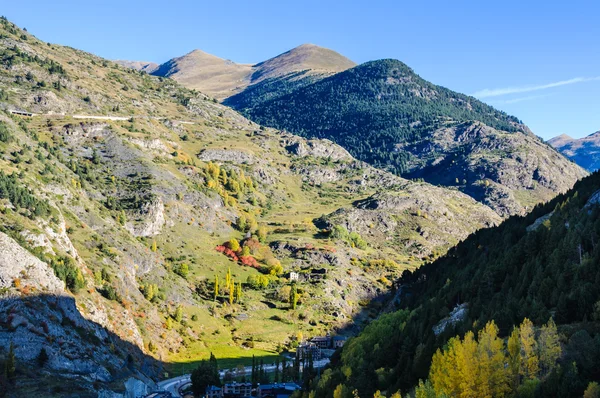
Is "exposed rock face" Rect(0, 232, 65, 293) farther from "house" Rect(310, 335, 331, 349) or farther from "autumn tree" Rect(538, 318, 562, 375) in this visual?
"autumn tree" Rect(538, 318, 562, 375)

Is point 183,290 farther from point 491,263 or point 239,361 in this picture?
point 491,263

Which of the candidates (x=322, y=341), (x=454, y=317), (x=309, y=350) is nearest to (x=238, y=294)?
(x=322, y=341)

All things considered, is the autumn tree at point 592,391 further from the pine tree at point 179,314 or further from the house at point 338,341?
the pine tree at point 179,314

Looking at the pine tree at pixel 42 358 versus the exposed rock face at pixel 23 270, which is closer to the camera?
the pine tree at pixel 42 358

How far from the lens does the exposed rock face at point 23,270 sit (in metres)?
106

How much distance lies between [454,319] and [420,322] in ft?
20.4

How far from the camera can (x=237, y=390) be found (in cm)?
11831

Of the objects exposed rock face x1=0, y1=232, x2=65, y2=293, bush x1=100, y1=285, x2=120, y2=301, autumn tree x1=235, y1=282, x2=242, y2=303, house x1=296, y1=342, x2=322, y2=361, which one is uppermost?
exposed rock face x1=0, y1=232, x2=65, y2=293

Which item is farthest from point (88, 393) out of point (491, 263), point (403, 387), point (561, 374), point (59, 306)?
point (491, 263)

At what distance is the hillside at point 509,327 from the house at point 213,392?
90.0 feet

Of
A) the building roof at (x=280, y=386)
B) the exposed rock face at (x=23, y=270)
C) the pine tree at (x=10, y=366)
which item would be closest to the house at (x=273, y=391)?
the building roof at (x=280, y=386)

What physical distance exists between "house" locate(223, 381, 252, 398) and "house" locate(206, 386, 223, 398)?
165 cm

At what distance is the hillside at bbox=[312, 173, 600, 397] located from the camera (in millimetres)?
61938

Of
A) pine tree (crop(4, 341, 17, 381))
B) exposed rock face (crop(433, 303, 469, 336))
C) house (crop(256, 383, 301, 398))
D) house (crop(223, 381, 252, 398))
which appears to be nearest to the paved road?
house (crop(223, 381, 252, 398))
